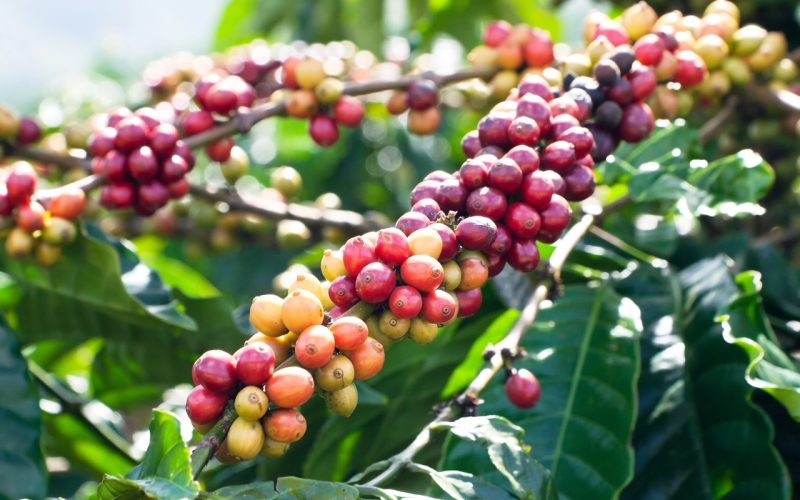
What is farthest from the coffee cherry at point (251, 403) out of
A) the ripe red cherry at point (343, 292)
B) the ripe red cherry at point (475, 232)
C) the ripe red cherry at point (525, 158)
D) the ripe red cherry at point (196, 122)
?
the ripe red cherry at point (196, 122)

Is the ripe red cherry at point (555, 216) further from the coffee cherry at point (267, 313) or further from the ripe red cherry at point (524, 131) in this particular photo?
the coffee cherry at point (267, 313)

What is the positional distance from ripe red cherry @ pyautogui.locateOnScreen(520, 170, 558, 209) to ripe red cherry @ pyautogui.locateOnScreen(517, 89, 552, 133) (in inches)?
3.8

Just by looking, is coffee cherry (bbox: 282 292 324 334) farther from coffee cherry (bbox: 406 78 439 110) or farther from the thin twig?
coffee cherry (bbox: 406 78 439 110)

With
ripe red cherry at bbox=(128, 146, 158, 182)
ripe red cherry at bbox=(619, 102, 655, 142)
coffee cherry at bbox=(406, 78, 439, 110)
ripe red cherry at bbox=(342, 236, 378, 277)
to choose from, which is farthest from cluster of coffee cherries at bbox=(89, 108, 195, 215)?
ripe red cherry at bbox=(619, 102, 655, 142)

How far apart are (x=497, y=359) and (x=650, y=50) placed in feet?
1.44

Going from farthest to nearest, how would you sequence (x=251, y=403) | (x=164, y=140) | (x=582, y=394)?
1. (x=164, y=140)
2. (x=582, y=394)
3. (x=251, y=403)

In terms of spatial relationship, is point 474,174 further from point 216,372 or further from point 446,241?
point 216,372

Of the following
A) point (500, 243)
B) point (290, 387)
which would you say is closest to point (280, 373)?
point (290, 387)

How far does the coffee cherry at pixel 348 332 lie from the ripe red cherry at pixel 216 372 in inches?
3.3

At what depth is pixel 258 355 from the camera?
755mm

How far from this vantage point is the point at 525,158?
92 cm

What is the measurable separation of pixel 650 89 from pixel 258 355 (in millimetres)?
581

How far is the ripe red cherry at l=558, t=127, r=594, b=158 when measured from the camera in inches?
37.9

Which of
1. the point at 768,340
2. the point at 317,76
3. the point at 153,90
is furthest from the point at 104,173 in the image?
the point at 768,340
